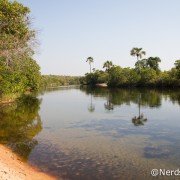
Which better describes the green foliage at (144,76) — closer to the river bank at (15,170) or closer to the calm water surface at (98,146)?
the calm water surface at (98,146)

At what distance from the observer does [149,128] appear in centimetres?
2152

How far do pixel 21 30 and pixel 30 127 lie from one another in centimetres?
979

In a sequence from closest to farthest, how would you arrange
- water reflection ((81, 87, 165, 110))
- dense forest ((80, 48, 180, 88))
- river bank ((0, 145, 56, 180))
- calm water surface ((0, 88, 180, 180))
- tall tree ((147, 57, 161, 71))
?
river bank ((0, 145, 56, 180)), calm water surface ((0, 88, 180, 180)), water reflection ((81, 87, 165, 110)), dense forest ((80, 48, 180, 88)), tall tree ((147, 57, 161, 71))

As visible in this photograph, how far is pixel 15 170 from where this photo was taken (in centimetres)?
1055

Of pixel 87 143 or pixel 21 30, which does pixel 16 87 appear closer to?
pixel 21 30

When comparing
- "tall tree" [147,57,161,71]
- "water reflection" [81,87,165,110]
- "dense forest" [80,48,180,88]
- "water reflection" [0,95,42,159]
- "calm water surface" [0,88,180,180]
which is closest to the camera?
"calm water surface" [0,88,180,180]

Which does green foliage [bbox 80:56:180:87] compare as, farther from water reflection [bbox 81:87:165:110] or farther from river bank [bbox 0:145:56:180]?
river bank [bbox 0:145:56:180]

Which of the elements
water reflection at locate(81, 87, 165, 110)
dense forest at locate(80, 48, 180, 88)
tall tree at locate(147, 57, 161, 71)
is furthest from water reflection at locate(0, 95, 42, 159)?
tall tree at locate(147, 57, 161, 71)

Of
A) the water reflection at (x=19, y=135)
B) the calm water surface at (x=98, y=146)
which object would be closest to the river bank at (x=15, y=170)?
the calm water surface at (x=98, y=146)

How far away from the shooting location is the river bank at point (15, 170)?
9.44m

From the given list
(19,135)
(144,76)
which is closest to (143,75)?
(144,76)

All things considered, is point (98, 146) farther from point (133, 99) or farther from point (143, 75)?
point (143, 75)

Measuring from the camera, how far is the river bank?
944cm

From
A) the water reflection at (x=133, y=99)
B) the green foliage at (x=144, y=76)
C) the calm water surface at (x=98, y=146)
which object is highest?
the green foliage at (x=144, y=76)
